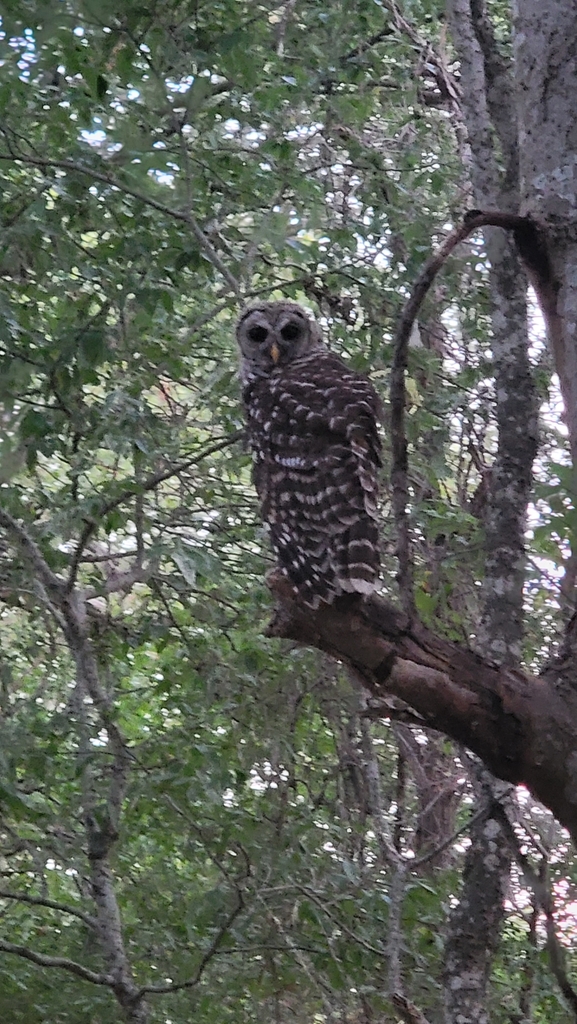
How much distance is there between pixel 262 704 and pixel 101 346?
1.41 m

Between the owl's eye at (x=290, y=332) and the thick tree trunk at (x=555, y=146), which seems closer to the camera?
the thick tree trunk at (x=555, y=146)

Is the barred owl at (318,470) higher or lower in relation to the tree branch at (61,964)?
higher

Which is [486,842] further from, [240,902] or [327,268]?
[327,268]

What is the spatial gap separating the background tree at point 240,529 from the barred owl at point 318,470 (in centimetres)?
12

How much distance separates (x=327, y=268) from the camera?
3.50 meters

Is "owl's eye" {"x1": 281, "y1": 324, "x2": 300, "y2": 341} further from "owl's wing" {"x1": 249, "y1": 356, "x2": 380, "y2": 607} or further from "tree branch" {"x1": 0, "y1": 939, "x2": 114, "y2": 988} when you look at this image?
"tree branch" {"x1": 0, "y1": 939, "x2": 114, "y2": 988}

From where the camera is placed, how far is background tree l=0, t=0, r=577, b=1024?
2744 mm

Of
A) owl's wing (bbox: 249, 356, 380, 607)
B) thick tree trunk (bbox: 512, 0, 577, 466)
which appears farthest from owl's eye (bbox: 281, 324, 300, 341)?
thick tree trunk (bbox: 512, 0, 577, 466)

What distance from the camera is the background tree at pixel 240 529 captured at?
9.00 ft

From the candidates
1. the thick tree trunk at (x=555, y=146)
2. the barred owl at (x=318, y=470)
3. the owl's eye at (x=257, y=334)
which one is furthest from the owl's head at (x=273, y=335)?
the thick tree trunk at (x=555, y=146)

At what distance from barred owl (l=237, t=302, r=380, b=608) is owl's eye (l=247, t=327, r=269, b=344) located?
21cm

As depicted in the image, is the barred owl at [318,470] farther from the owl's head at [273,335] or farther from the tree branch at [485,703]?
the tree branch at [485,703]

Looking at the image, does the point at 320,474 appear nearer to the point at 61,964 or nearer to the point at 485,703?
the point at 485,703

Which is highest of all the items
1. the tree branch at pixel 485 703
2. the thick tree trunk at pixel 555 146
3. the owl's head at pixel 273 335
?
the owl's head at pixel 273 335
